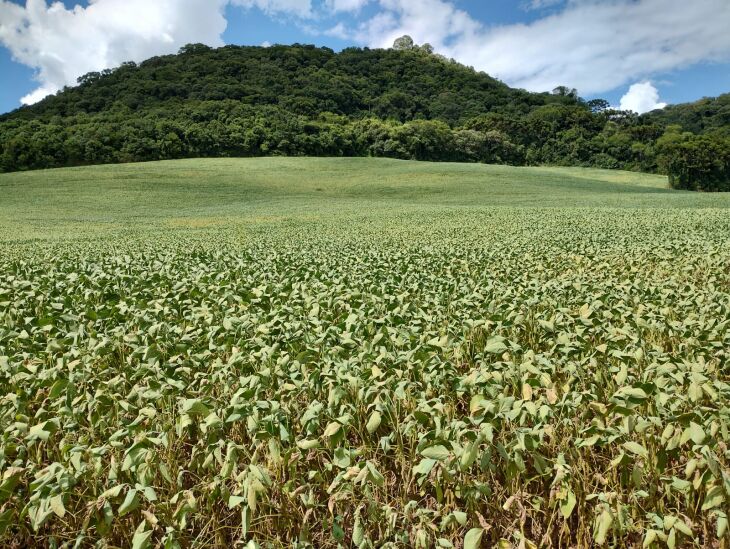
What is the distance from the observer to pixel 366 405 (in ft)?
15.5

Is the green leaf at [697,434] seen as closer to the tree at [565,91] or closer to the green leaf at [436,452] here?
the green leaf at [436,452]

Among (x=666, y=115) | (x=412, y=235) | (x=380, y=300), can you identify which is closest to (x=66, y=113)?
(x=412, y=235)

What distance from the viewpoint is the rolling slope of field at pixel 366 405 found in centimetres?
319

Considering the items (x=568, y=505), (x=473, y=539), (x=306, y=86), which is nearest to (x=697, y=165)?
(x=568, y=505)

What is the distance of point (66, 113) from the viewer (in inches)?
4094

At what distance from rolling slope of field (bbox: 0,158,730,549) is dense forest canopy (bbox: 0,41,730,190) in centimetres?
7676

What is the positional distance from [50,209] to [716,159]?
284 feet

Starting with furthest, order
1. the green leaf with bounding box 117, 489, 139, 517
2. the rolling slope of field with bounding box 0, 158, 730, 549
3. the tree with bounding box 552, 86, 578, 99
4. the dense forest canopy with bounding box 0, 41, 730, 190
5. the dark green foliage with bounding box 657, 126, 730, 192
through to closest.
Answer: the tree with bounding box 552, 86, 578, 99
the dense forest canopy with bounding box 0, 41, 730, 190
the dark green foliage with bounding box 657, 126, 730, 192
the rolling slope of field with bounding box 0, 158, 730, 549
the green leaf with bounding box 117, 489, 139, 517

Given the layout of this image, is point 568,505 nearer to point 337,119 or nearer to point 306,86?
point 337,119

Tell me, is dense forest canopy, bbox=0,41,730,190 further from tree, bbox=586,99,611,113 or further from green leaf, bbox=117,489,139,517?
green leaf, bbox=117,489,139,517

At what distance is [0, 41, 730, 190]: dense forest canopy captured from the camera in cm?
7718

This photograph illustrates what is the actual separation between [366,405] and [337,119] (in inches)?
4612

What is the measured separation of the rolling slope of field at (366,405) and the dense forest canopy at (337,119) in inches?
3022

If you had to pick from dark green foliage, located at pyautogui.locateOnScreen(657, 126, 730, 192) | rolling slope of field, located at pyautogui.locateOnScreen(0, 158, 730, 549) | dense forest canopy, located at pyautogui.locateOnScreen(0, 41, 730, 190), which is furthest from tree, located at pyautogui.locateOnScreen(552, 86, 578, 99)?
rolling slope of field, located at pyautogui.locateOnScreen(0, 158, 730, 549)
